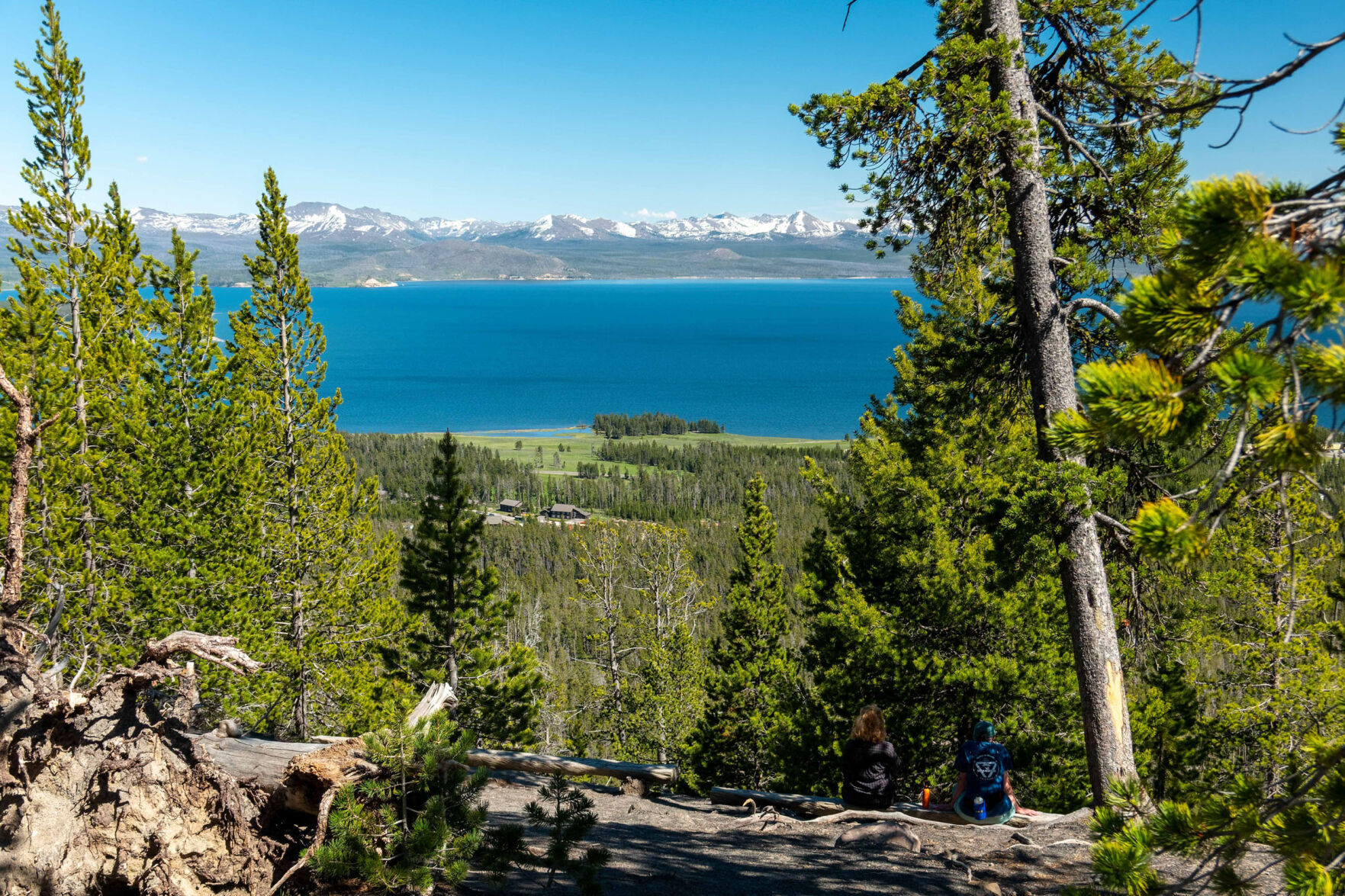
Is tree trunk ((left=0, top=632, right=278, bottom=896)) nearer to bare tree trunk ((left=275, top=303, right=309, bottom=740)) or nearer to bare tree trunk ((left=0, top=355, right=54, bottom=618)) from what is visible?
bare tree trunk ((left=0, top=355, right=54, bottom=618))

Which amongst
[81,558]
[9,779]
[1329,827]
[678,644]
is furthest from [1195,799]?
[678,644]

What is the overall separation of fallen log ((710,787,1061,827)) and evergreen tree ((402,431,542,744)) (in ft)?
37.2

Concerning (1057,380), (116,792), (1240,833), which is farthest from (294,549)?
(1240,833)

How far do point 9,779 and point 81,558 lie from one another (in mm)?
11690

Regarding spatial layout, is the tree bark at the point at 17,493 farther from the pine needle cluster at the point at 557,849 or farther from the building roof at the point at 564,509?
the building roof at the point at 564,509

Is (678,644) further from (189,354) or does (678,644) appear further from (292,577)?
(189,354)

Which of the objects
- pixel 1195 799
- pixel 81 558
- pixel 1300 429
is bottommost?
pixel 81 558

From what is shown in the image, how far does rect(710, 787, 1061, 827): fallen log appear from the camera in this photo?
7164mm

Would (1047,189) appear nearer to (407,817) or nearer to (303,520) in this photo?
(407,817)

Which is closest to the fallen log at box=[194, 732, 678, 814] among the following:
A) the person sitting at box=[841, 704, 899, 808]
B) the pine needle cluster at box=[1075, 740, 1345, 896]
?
the person sitting at box=[841, 704, 899, 808]

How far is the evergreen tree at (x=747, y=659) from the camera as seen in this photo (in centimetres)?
2173

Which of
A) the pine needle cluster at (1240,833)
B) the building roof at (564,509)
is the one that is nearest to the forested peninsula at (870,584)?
the pine needle cluster at (1240,833)

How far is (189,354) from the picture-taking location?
15742mm

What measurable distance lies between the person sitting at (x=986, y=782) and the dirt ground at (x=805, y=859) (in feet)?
0.59
